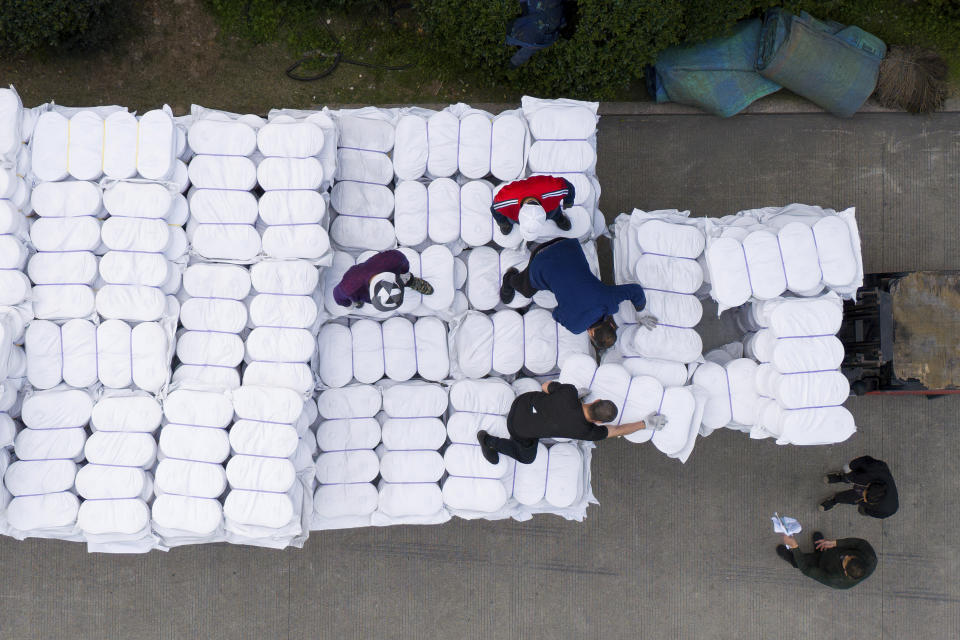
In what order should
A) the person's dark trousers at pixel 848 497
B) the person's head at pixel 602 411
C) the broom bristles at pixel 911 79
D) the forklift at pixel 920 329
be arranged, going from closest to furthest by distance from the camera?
the person's head at pixel 602 411, the forklift at pixel 920 329, the person's dark trousers at pixel 848 497, the broom bristles at pixel 911 79

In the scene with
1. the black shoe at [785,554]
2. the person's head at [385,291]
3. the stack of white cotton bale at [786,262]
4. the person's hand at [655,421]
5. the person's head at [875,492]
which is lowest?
the black shoe at [785,554]

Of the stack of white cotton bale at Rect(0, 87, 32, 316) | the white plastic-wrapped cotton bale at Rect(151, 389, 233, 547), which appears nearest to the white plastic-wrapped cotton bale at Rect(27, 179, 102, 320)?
the stack of white cotton bale at Rect(0, 87, 32, 316)

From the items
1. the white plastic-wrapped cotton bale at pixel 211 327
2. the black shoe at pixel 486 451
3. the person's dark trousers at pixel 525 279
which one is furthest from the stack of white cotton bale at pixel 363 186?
the black shoe at pixel 486 451

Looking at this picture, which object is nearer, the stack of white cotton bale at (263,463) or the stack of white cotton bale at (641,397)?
the stack of white cotton bale at (263,463)

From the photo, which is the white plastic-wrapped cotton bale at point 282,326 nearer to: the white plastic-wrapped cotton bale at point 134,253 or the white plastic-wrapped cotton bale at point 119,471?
the white plastic-wrapped cotton bale at point 134,253

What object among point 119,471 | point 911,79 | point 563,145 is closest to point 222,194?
point 119,471

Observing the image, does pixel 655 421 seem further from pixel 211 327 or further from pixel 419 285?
pixel 211 327

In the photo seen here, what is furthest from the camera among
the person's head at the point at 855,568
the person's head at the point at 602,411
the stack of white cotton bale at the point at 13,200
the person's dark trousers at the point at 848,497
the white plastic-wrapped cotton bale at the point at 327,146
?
the person's dark trousers at the point at 848,497

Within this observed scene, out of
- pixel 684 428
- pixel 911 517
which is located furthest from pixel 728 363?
pixel 911 517

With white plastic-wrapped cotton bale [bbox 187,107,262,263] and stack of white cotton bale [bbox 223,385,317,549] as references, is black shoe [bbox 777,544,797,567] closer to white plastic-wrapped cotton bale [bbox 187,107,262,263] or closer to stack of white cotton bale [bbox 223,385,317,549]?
stack of white cotton bale [bbox 223,385,317,549]

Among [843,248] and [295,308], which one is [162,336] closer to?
[295,308]
